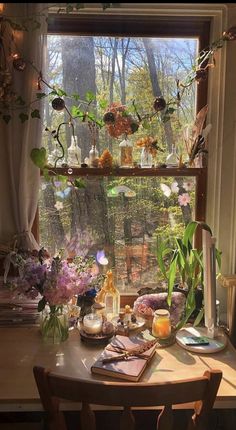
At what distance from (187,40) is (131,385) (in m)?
1.47

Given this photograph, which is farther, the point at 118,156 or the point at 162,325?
the point at 118,156

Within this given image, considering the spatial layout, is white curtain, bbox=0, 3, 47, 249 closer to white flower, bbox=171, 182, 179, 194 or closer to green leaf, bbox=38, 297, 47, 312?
green leaf, bbox=38, 297, 47, 312

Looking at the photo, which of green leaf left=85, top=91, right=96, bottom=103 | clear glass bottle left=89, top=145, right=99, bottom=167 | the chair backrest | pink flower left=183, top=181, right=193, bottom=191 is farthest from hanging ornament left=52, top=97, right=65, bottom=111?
the chair backrest

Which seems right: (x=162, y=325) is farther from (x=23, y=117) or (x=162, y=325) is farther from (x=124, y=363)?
(x=23, y=117)

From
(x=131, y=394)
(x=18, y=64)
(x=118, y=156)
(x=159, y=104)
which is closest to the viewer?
(x=131, y=394)

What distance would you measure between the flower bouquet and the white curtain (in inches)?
7.0

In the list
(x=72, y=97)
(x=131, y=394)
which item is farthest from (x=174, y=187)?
(x=131, y=394)

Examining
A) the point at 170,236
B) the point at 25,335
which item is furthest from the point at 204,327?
the point at 25,335

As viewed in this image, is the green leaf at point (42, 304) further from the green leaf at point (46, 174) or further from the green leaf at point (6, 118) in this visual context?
the green leaf at point (6, 118)

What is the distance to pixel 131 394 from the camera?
1.07 metres

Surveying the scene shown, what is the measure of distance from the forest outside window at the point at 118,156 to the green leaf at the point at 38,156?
89mm

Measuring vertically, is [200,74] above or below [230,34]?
below

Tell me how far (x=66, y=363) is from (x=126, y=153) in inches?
35.7

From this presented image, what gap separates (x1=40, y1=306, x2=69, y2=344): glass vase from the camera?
1.69m
